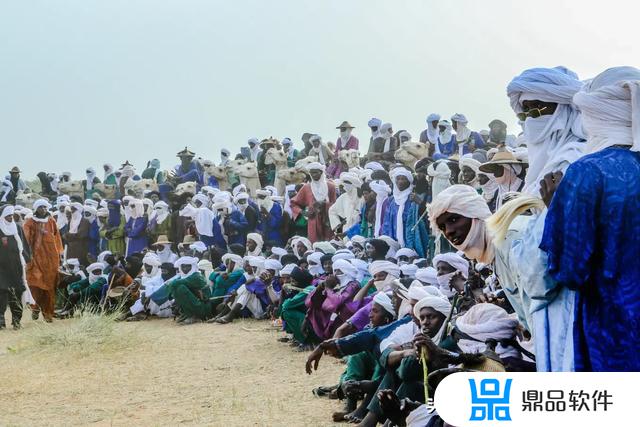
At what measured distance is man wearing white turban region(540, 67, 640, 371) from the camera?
248cm

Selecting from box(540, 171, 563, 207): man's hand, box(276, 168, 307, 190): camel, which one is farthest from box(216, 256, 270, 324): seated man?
box(540, 171, 563, 207): man's hand

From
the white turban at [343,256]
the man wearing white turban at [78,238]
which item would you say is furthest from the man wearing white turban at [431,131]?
the man wearing white turban at [78,238]

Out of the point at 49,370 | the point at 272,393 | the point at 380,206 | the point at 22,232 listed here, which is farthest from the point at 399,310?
the point at 22,232

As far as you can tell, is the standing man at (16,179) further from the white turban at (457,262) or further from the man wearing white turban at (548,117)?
the man wearing white turban at (548,117)

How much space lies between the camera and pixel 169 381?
879 cm

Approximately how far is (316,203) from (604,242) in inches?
485

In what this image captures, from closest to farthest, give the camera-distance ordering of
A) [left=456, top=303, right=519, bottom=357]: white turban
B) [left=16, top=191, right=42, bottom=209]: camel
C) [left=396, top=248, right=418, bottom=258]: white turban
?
[left=456, top=303, right=519, bottom=357]: white turban
[left=396, top=248, right=418, bottom=258]: white turban
[left=16, top=191, right=42, bottom=209]: camel

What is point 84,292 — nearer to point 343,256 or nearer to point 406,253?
point 343,256

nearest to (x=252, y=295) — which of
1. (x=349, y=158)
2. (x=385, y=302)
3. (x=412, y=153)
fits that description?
(x=412, y=153)

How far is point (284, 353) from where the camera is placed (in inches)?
395

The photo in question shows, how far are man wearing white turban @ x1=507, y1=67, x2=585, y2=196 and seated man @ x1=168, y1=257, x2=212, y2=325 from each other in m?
9.85

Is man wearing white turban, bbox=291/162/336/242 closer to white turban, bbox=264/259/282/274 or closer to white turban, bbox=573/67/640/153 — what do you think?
white turban, bbox=264/259/282/274

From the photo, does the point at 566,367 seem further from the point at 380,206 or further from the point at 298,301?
the point at 380,206

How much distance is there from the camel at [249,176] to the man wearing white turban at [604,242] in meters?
16.1
